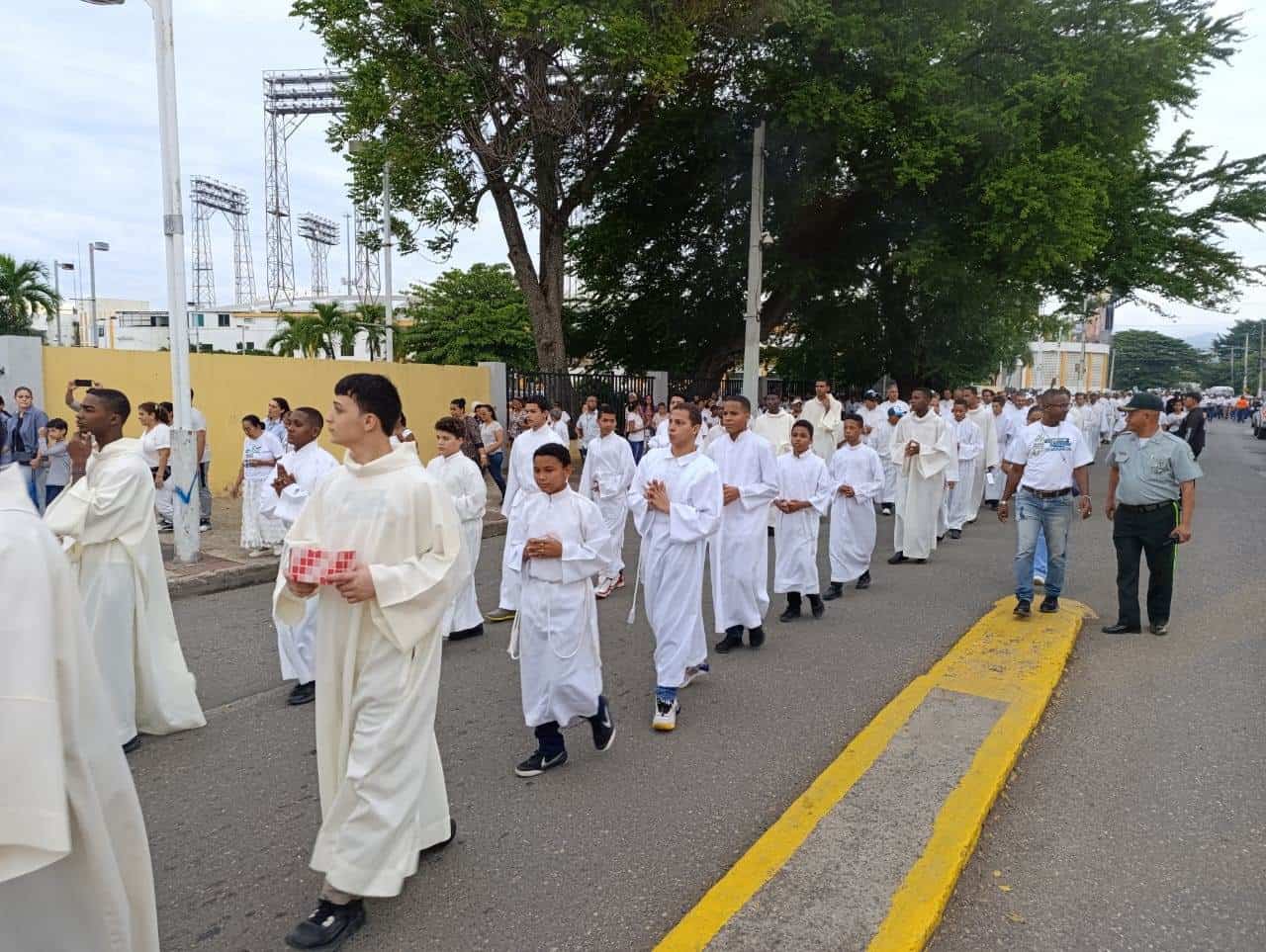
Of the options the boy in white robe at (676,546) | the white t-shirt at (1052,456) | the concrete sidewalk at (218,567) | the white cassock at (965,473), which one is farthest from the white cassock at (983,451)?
the concrete sidewalk at (218,567)

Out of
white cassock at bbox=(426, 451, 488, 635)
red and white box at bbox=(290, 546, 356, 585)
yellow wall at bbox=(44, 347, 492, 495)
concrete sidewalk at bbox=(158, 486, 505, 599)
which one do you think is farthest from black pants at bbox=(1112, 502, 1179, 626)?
yellow wall at bbox=(44, 347, 492, 495)

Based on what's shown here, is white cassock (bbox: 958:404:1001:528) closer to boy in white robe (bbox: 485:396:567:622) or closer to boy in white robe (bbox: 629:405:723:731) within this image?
boy in white robe (bbox: 485:396:567:622)

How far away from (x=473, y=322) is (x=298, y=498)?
26915 millimetres

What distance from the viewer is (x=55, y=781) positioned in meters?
1.88

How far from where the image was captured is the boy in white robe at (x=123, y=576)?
4543 mm

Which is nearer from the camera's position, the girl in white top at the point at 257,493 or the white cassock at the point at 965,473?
the girl in white top at the point at 257,493

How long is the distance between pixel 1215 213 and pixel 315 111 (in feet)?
174

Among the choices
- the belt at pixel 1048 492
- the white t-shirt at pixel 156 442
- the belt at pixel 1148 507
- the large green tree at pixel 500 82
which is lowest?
the belt at pixel 1148 507

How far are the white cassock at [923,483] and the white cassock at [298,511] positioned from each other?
637 cm

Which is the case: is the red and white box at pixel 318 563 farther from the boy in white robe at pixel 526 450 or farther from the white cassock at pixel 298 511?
the boy in white robe at pixel 526 450

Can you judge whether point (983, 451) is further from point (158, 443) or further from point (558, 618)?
point (158, 443)

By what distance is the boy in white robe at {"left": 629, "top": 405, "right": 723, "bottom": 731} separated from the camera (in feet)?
16.2

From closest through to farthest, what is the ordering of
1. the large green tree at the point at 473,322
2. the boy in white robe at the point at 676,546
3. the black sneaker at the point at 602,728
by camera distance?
the black sneaker at the point at 602,728
the boy in white robe at the point at 676,546
the large green tree at the point at 473,322

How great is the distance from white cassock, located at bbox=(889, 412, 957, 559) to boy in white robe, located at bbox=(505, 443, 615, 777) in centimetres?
619
